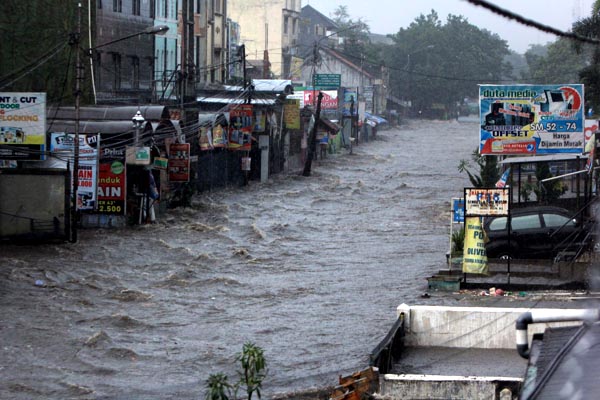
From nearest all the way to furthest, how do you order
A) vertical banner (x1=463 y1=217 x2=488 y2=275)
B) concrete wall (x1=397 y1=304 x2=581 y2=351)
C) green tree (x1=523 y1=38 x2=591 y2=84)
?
1. concrete wall (x1=397 y1=304 x2=581 y2=351)
2. vertical banner (x1=463 y1=217 x2=488 y2=275)
3. green tree (x1=523 y1=38 x2=591 y2=84)

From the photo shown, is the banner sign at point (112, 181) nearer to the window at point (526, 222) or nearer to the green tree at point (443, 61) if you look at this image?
the window at point (526, 222)

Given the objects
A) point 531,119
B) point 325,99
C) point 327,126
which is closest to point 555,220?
point 531,119

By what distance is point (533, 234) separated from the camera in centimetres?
2192

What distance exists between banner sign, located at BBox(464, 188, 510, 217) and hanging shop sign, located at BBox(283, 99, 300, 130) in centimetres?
3278

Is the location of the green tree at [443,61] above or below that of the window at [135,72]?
above

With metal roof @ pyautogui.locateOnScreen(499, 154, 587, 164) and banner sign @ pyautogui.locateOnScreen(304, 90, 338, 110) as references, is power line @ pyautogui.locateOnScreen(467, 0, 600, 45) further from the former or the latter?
banner sign @ pyautogui.locateOnScreen(304, 90, 338, 110)

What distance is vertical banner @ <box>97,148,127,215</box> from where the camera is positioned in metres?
28.6

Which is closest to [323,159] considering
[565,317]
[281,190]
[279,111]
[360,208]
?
[279,111]

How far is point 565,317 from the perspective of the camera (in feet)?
19.5

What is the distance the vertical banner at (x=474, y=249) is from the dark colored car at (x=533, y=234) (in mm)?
2500

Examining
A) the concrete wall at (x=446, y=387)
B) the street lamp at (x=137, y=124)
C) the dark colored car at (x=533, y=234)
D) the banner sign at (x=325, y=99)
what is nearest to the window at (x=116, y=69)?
the street lamp at (x=137, y=124)

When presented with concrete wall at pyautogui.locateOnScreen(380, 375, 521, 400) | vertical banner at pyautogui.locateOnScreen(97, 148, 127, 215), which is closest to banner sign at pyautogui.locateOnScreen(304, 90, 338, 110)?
vertical banner at pyautogui.locateOnScreen(97, 148, 127, 215)

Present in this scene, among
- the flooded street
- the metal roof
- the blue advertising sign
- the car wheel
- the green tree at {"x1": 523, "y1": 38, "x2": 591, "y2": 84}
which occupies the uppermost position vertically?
the green tree at {"x1": 523, "y1": 38, "x2": 591, "y2": 84}

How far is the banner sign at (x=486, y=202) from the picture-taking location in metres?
19.0
